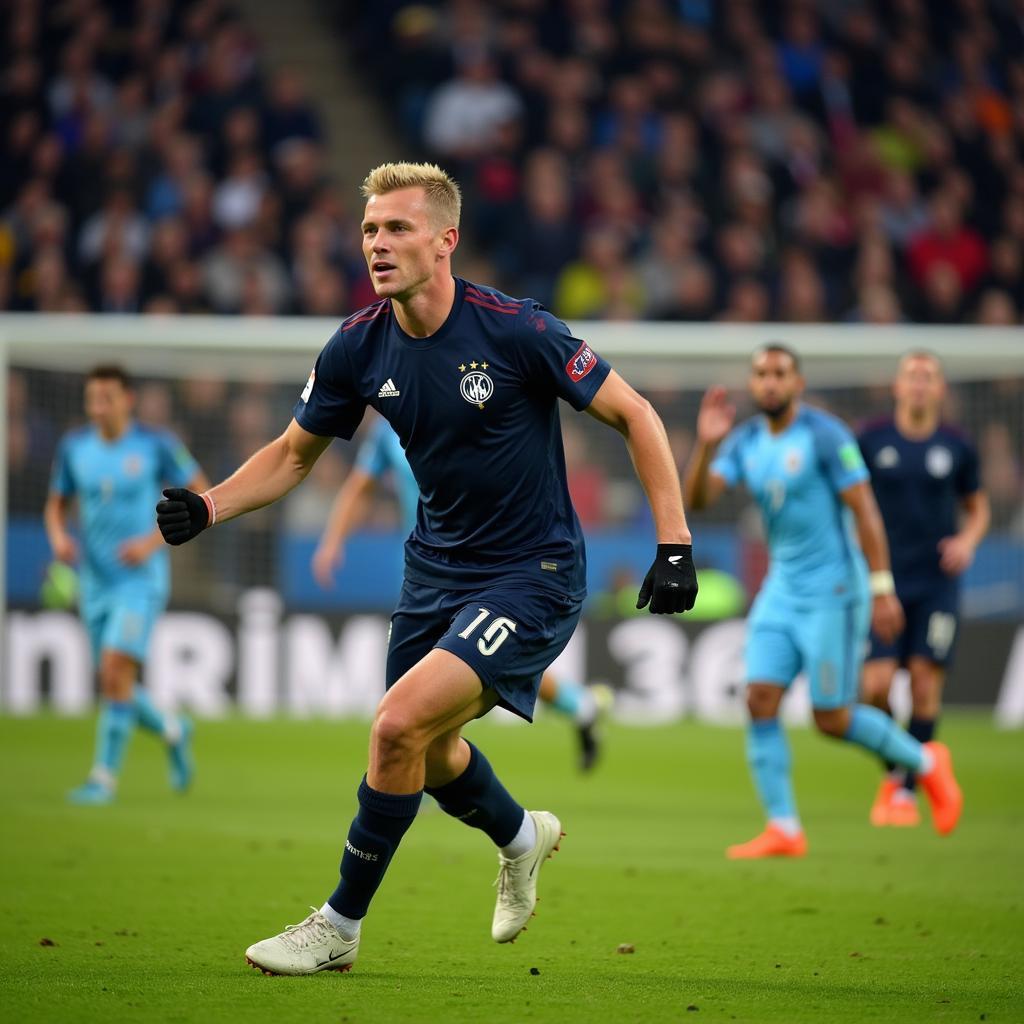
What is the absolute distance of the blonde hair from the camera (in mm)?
5242

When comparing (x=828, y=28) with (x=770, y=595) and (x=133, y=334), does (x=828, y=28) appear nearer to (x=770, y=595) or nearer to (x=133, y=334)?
(x=133, y=334)

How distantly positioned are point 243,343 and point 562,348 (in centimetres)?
966

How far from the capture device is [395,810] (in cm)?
507

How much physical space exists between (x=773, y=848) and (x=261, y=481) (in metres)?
3.68

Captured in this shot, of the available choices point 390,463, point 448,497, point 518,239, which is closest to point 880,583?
point 390,463

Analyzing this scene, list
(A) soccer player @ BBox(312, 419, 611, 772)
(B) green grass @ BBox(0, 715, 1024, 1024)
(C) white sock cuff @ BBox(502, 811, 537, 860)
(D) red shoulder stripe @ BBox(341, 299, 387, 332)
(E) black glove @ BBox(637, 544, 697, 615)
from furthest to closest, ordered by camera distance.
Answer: (A) soccer player @ BBox(312, 419, 611, 772) < (C) white sock cuff @ BBox(502, 811, 537, 860) < (D) red shoulder stripe @ BBox(341, 299, 387, 332) < (E) black glove @ BBox(637, 544, 697, 615) < (B) green grass @ BBox(0, 715, 1024, 1024)

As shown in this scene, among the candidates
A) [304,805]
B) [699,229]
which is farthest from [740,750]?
[699,229]

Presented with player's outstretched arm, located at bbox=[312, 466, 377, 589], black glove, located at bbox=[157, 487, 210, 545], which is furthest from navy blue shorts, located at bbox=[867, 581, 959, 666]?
black glove, located at bbox=[157, 487, 210, 545]

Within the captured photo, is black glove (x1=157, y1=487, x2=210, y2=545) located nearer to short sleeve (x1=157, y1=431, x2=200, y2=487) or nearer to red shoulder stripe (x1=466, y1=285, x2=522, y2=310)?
red shoulder stripe (x1=466, y1=285, x2=522, y2=310)

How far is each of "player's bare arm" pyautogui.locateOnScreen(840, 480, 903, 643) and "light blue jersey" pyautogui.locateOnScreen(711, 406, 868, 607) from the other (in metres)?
0.07

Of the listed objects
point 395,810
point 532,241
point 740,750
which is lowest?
point 740,750

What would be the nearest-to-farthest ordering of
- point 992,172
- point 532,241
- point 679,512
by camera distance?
point 679,512
point 532,241
point 992,172

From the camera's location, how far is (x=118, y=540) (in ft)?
34.6

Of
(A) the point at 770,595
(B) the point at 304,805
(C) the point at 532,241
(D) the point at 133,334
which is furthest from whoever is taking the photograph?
(C) the point at 532,241
